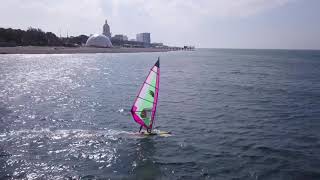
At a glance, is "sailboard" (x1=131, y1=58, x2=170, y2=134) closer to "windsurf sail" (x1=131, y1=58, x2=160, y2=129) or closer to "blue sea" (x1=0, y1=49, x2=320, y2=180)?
"windsurf sail" (x1=131, y1=58, x2=160, y2=129)

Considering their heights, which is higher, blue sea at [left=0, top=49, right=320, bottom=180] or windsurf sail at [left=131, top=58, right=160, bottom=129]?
windsurf sail at [left=131, top=58, right=160, bottom=129]

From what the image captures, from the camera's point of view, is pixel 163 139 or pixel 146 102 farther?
pixel 146 102

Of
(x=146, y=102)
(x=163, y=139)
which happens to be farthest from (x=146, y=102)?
(x=163, y=139)

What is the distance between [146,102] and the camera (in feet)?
84.0

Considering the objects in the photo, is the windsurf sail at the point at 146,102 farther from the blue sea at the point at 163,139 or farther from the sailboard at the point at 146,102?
the blue sea at the point at 163,139

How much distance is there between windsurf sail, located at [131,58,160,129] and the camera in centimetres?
2506

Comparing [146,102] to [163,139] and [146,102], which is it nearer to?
[146,102]

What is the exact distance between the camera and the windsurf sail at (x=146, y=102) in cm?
2506

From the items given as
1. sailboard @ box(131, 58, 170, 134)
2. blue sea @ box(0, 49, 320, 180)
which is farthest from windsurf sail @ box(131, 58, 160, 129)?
blue sea @ box(0, 49, 320, 180)

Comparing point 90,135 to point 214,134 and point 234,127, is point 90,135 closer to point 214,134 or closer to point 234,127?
point 214,134

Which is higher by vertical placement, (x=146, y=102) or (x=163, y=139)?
(x=146, y=102)

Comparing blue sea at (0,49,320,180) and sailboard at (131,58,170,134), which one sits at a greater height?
sailboard at (131,58,170,134)

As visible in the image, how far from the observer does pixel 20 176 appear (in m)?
17.9

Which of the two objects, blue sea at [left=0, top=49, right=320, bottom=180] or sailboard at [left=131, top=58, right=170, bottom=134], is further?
sailboard at [left=131, top=58, right=170, bottom=134]
